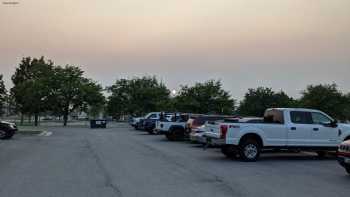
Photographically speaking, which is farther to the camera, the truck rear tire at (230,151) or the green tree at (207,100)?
the green tree at (207,100)

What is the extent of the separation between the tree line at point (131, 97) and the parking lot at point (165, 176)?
20.7 metres

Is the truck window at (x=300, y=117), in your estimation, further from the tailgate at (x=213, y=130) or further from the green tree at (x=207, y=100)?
the green tree at (x=207, y=100)

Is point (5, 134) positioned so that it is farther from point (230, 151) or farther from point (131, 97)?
point (131, 97)

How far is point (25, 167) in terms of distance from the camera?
1466cm

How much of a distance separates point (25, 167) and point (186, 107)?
32579mm

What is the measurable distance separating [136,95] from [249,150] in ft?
185

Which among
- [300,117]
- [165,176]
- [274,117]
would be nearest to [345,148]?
[165,176]

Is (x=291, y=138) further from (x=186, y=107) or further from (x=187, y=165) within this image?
(x=186, y=107)

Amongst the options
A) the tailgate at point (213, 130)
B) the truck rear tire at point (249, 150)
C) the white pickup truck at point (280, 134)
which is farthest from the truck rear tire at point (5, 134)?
the truck rear tire at point (249, 150)

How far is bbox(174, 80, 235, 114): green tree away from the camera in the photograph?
152ft

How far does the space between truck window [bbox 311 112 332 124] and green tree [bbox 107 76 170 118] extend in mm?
51786

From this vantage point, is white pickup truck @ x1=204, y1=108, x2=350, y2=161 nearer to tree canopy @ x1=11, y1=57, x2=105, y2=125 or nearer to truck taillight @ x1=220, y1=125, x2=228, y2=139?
truck taillight @ x1=220, y1=125, x2=228, y2=139

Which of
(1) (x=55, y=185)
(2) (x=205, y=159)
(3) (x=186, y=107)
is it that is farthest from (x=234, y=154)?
(3) (x=186, y=107)

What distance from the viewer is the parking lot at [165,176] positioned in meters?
10.2
